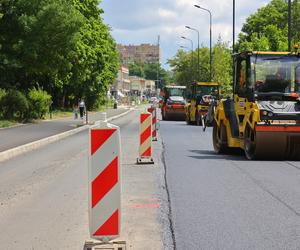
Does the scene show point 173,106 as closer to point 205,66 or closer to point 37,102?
point 37,102

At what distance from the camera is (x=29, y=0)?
33750 millimetres

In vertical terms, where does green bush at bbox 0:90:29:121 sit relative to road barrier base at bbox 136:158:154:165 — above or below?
above

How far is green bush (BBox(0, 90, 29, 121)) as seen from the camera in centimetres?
3441

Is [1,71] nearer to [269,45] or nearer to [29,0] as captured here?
[29,0]

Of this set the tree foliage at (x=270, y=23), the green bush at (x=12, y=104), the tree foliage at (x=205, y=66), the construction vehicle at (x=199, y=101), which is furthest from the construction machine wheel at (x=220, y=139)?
the tree foliage at (x=205, y=66)

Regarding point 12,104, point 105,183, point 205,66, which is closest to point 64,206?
point 105,183

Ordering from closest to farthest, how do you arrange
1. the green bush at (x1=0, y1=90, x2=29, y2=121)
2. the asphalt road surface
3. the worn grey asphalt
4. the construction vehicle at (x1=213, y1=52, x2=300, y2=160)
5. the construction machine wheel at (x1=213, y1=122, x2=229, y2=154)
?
the asphalt road surface < the worn grey asphalt < the construction vehicle at (x1=213, y1=52, x2=300, y2=160) < the construction machine wheel at (x1=213, y1=122, x2=229, y2=154) < the green bush at (x1=0, y1=90, x2=29, y2=121)

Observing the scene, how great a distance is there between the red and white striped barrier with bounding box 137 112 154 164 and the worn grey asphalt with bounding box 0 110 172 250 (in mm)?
432

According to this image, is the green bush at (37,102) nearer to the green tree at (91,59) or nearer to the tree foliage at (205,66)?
the green tree at (91,59)

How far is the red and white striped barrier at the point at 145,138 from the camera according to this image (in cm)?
1480

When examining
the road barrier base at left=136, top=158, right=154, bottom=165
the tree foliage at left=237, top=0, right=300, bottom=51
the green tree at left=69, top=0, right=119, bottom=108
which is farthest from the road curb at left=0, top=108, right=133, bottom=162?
the tree foliage at left=237, top=0, right=300, bottom=51

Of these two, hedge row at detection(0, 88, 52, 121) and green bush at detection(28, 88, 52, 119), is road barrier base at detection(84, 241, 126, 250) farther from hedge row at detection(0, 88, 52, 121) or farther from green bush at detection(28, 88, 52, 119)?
green bush at detection(28, 88, 52, 119)

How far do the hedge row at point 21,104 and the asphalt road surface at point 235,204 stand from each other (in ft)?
68.9

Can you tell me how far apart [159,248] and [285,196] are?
393cm
